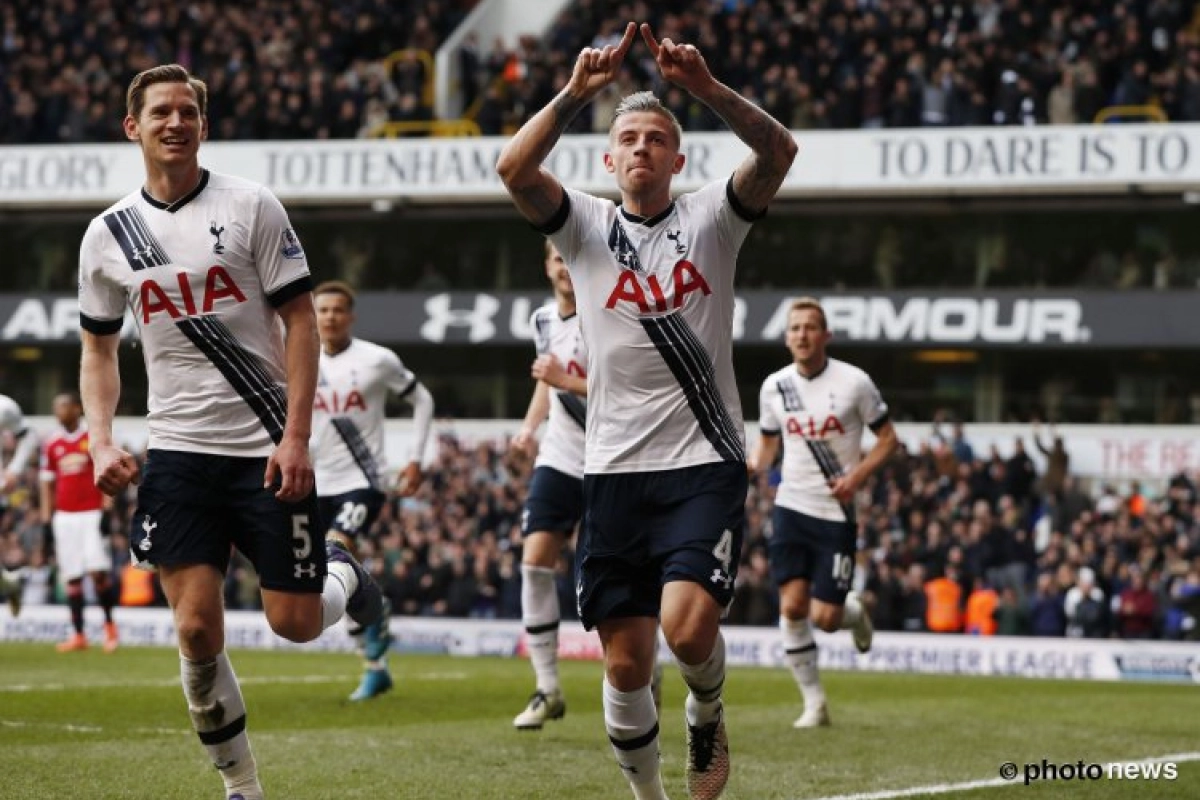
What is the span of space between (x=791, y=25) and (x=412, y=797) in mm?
25771

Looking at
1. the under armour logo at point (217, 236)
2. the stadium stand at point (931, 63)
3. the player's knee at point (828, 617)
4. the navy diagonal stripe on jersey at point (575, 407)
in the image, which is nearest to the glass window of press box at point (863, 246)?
the stadium stand at point (931, 63)

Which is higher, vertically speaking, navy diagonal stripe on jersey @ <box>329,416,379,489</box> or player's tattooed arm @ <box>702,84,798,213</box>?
player's tattooed arm @ <box>702,84,798,213</box>

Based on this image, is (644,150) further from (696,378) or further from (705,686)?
(705,686)

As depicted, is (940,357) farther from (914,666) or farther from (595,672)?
(595,672)

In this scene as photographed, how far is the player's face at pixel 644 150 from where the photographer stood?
24.5 ft

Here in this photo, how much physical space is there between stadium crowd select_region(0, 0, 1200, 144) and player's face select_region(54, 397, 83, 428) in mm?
13941

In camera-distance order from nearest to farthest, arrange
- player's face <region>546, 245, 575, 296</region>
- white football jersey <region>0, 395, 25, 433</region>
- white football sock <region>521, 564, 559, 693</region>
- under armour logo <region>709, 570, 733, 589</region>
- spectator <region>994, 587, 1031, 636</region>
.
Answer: under armour logo <region>709, 570, 733, 589</region> < player's face <region>546, 245, 575, 296</region> < white football sock <region>521, 564, 559, 693</region> < white football jersey <region>0, 395, 25, 433</region> < spectator <region>994, 587, 1031, 636</region>

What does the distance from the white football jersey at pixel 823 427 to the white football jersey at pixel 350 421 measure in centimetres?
276

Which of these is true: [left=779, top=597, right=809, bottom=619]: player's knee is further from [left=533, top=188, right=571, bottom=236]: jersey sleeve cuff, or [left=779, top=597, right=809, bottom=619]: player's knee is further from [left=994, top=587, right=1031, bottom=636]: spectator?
[left=994, top=587, right=1031, bottom=636]: spectator

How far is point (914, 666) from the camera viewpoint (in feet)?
74.9

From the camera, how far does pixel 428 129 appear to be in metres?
34.1

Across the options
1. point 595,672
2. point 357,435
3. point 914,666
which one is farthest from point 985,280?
point 357,435

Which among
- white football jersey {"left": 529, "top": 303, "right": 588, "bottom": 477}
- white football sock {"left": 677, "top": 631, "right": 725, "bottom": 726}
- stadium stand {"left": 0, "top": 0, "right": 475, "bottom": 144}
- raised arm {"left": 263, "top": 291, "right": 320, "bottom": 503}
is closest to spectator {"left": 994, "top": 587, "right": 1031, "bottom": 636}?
white football jersey {"left": 529, "top": 303, "right": 588, "bottom": 477}

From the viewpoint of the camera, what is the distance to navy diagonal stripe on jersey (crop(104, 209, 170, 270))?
7410mm
